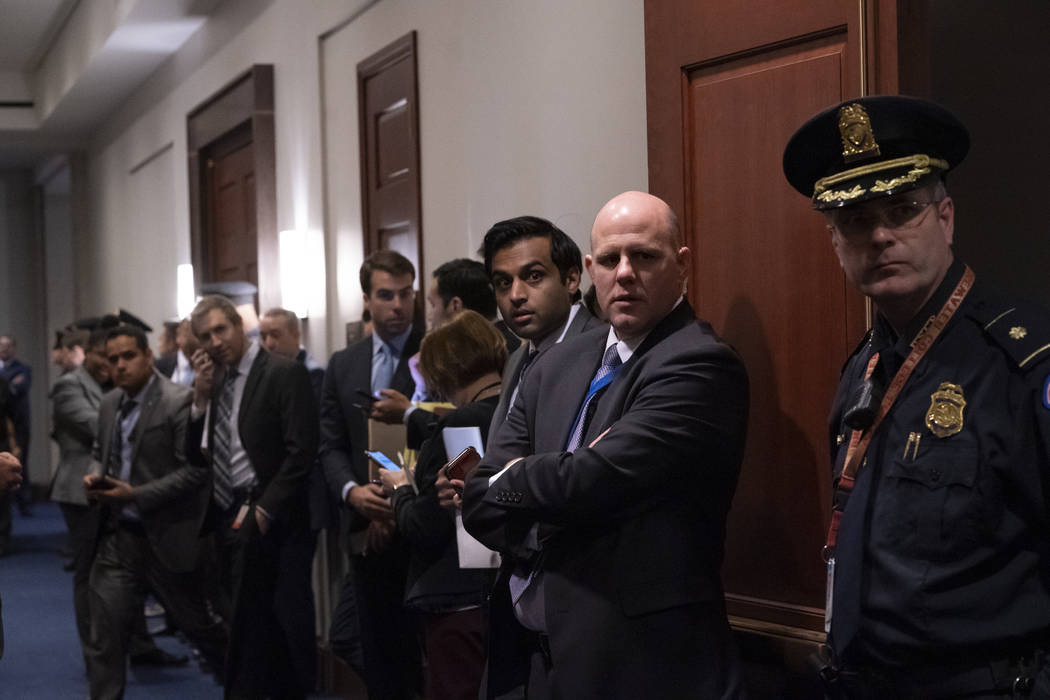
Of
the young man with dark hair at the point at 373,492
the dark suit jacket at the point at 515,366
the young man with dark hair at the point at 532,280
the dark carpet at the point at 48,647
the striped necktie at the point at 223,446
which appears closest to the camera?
the dark suit jacket at the point at 515,366

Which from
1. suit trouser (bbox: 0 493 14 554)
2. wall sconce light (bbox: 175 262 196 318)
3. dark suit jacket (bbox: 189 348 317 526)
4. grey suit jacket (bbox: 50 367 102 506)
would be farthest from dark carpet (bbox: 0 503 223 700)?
wall sconce light (bbox: 175 262 196 318)

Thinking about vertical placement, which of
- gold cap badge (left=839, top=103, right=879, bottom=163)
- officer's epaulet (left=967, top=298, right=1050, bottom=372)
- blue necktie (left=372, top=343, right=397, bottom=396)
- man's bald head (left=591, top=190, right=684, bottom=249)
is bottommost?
blue necktie (left=372, top=343, right=397, bottom=396)

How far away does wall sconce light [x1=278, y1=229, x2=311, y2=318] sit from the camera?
606 cm

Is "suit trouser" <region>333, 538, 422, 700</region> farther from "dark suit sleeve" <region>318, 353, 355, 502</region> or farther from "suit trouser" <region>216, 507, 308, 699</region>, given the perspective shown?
"suit trouser" <region>216, 507, 308, 699</region>

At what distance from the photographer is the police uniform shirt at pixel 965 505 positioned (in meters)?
1.74

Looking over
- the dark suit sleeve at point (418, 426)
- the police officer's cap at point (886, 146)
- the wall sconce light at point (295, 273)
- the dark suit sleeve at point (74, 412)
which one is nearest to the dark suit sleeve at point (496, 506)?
the police officer's cap at point (886, 146)

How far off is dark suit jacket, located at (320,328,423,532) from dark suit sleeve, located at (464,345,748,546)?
6.82 ft

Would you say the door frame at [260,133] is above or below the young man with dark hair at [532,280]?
above

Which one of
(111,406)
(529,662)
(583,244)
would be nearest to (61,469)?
(111,406)

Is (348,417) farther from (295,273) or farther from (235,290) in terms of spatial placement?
(235,290)

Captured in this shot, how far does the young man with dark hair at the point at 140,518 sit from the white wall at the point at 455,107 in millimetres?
914

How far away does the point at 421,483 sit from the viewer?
3.32m

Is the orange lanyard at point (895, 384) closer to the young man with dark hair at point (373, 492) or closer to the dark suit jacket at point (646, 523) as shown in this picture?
the dark suit jacket at point (646, 523)

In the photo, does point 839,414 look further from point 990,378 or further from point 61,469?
point 61,469
